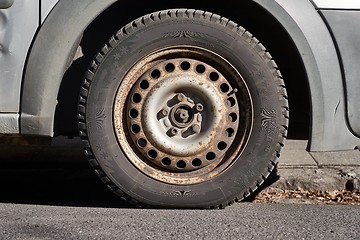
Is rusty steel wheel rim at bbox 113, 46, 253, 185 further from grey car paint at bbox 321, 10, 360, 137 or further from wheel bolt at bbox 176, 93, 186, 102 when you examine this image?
grey car paint at bbox 321, 10, 360, 137

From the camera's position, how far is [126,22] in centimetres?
446

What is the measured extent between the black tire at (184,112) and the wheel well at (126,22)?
0.20 m

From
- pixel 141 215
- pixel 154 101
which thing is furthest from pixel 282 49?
pixel 141 215

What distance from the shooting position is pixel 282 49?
14.6 ft

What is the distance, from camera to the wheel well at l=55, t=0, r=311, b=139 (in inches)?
171

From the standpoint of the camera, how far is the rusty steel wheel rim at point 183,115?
4168mm

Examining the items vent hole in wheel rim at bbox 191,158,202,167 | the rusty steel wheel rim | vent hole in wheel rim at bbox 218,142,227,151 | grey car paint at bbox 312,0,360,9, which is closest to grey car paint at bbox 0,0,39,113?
the rusty steel wheel rim

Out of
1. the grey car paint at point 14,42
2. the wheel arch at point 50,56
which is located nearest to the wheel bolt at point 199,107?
the wheel arch at point 50,56

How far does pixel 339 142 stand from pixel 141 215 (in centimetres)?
107

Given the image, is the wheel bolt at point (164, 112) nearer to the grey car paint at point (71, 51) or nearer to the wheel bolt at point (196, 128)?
the wheel bolt at point (196, 128)

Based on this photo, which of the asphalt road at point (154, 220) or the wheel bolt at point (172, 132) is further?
the wheel bolt at point (172, 132)

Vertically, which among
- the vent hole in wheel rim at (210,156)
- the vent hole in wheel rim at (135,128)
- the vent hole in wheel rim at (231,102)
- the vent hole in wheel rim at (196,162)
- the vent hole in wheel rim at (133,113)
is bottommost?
the vent hole in wheel rim at (196,162)

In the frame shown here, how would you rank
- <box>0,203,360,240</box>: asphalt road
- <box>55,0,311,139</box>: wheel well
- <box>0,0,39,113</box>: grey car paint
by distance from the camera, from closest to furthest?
<box>0,203,360,240</box>: asphalt road, <box>0,0,39,113</box>: grey car paint, <box>55,0,311,139</box>: wheel well

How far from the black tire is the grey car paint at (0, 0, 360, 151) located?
156 millimetres
